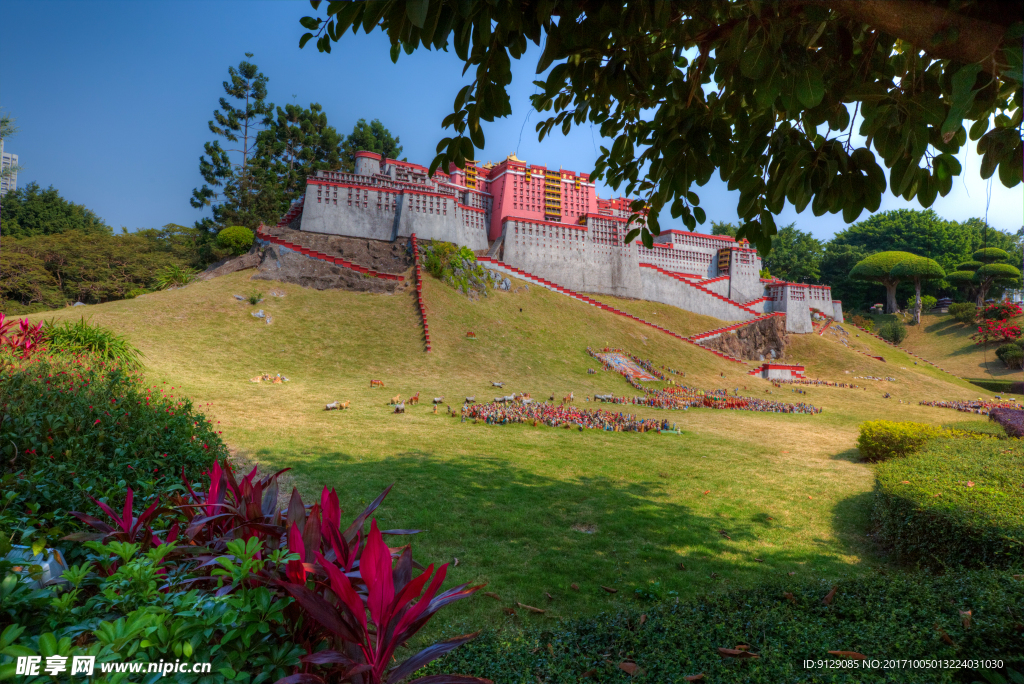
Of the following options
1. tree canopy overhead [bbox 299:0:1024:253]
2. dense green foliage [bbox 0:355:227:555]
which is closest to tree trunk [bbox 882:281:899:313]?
tree canopy overhead [bbox 299:0:1024:253]

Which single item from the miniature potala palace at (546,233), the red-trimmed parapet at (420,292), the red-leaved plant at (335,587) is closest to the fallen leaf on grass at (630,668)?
the red-leaved plant at (335,587)

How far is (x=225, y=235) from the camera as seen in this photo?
25391mm

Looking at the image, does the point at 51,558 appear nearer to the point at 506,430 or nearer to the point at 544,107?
the point at 544,107

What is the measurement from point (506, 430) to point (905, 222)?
61.2m

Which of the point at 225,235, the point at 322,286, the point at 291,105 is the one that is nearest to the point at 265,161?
the point at 291,105

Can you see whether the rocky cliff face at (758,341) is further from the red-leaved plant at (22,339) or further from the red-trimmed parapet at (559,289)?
the red-leaved plant at (22,339)

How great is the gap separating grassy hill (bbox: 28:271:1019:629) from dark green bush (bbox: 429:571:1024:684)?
79cm

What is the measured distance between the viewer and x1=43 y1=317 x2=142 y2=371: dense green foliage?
8609 mm

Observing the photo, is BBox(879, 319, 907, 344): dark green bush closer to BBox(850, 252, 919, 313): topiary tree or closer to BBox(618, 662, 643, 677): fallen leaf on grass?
BBox(850, 252, 919, 313): topiary tree

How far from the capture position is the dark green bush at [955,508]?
356 cm

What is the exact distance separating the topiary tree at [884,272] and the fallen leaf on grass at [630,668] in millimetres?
49862

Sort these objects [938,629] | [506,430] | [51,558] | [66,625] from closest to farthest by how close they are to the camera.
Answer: [66,625]
[51,558]
[938,629]
[506,430]

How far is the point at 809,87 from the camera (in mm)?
2371

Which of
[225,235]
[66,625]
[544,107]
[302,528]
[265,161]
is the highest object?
[265,161]
